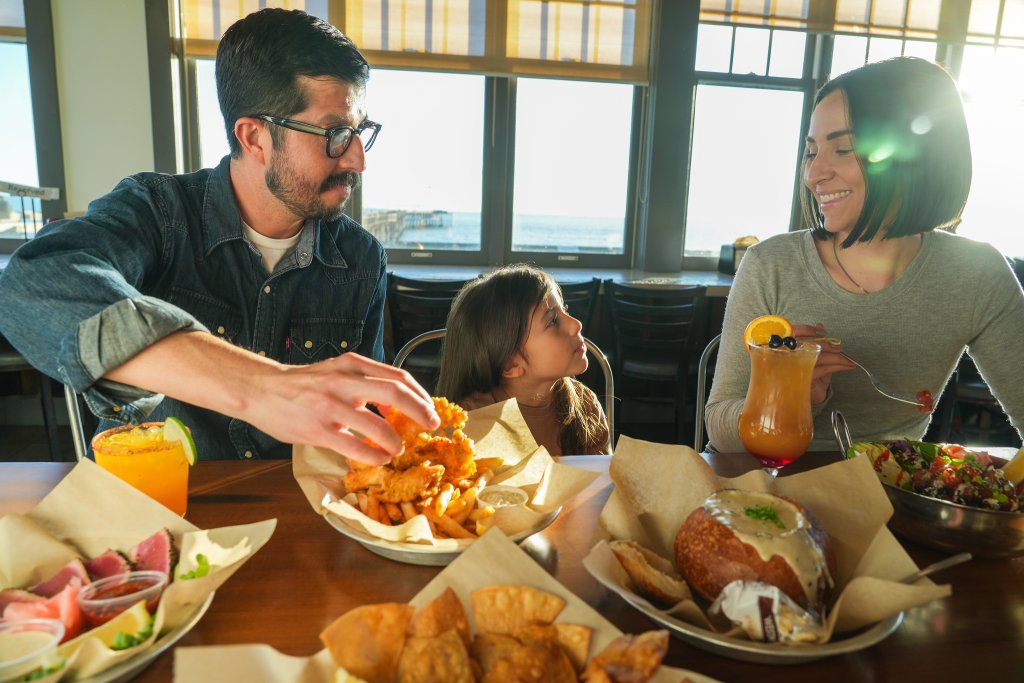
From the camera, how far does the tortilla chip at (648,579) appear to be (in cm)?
80

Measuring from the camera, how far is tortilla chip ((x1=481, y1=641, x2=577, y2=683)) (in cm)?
63

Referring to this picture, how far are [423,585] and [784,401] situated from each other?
75cm

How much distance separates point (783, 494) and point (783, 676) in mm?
345

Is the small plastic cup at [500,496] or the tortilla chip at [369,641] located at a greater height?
the tortilla chip at [369,641]

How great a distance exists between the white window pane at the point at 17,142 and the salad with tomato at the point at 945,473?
201 inches

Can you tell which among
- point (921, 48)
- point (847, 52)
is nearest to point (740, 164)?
point (847, 52)

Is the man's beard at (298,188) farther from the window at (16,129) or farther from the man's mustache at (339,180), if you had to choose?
the window at (16,129)

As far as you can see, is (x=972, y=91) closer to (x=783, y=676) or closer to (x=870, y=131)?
(x=870, y=131)

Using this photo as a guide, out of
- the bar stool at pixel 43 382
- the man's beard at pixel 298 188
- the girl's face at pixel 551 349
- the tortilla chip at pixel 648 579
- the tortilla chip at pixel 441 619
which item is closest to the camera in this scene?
the tortilla chip at pixel 441 619

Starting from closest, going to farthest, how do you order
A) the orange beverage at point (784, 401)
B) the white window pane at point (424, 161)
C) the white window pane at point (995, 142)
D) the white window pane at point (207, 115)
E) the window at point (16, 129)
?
the orange beverage at point (784, 401) → the window at point (16, 129) → the white window pane at point (207, 115) → the white window pane at point (424, 161) → the white window pane at point (995, 142)

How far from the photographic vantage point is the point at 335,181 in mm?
1841

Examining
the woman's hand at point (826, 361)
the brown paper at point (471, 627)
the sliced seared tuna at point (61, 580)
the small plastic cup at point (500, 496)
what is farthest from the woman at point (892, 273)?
the sliced seared tuna at point (61, 580)

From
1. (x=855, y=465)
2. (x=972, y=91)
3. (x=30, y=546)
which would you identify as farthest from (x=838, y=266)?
(x=972, y=91)

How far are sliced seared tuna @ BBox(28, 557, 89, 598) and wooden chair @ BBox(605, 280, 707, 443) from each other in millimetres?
3268
